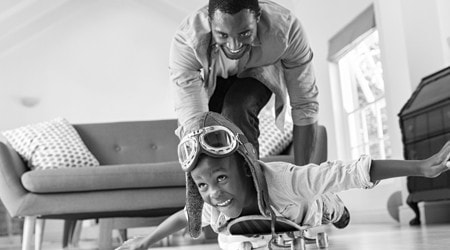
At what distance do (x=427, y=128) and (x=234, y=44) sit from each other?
87.0 inches

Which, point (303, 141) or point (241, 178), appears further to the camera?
point (303, 141)

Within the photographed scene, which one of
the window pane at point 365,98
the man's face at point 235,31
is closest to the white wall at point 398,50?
the window pane at point 365,98

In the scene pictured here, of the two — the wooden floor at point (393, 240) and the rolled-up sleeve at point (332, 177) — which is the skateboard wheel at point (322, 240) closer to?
the wooden floor at point (393, 240)

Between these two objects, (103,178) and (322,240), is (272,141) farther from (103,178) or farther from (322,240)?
(322,240)

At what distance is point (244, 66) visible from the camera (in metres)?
1.79

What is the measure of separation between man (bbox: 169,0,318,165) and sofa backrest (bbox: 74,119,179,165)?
203 centimetres

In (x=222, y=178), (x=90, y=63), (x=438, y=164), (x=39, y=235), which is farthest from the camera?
(x=90, y=63)

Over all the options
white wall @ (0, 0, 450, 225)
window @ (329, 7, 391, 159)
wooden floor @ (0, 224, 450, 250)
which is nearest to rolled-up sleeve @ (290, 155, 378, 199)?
wooden floor @ (0, 224, 450, 250)

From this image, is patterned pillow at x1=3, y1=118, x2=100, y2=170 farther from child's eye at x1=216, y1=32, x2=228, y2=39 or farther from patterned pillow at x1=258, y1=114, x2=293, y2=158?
child's eye at x1=216, y1=32, x2=228, y2=39

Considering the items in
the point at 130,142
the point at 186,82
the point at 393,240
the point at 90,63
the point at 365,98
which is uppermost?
the point at 90,63

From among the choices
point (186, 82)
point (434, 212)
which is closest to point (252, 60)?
point (186, 82)

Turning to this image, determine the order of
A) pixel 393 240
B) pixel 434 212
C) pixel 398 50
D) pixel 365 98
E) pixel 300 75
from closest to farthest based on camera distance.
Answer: pixel 300 75 → pixel 393 240 → pixel 434 212 → pixel 398 50 → pixel 365 98

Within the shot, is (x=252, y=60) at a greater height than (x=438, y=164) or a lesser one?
greater

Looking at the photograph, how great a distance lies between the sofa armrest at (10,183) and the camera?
303cm
